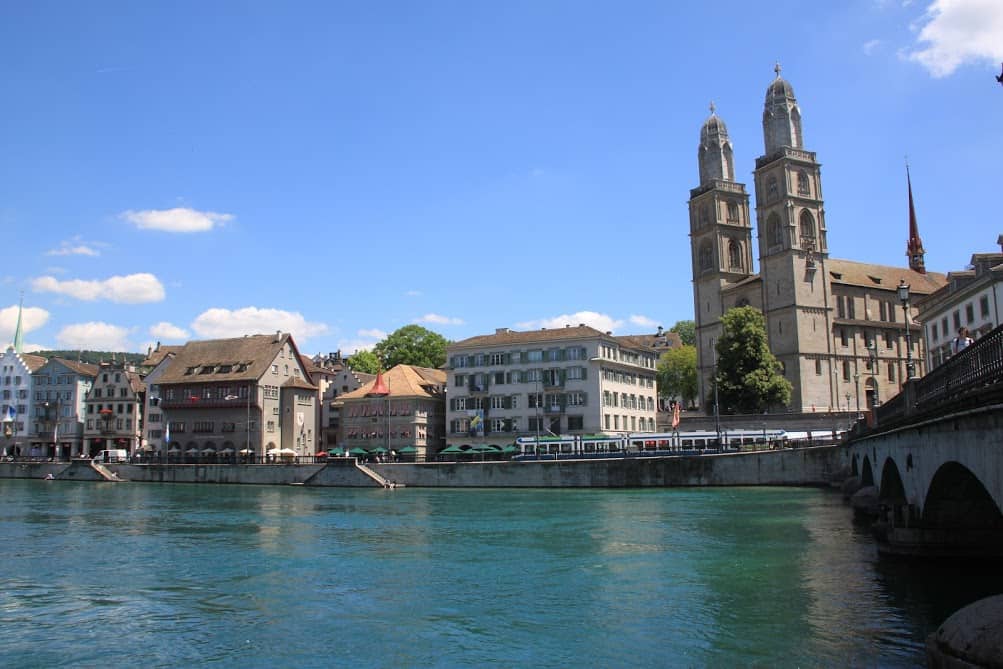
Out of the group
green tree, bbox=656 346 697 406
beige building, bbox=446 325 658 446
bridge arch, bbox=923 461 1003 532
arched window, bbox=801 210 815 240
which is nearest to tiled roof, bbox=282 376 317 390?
beige building, bbox=446 325 658 446

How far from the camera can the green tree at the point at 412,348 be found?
129m

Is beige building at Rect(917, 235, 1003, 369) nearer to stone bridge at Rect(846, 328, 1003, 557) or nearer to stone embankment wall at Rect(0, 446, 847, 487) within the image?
stone embankment wall at Rect(0, 446, 847, 487)

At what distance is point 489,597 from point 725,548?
11.7m

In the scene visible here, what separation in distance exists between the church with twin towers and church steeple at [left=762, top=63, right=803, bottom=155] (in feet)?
0.40

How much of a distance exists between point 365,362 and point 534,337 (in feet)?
150

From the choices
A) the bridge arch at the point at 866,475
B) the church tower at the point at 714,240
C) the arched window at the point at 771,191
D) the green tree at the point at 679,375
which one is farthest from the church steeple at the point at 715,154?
the bridge arch at the point at 866,475

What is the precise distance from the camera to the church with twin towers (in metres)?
99.6

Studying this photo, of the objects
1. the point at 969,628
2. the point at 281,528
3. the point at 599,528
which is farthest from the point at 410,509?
the point at 969,628

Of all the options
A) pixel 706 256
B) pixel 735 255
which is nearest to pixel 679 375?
pixel 706 256

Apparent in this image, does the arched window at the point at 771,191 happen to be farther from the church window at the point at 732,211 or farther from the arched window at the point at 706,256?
the arched window at the point at 706,256

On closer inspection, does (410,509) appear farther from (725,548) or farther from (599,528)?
(725,548)

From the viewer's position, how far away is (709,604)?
22375 mm

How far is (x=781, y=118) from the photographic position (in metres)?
108

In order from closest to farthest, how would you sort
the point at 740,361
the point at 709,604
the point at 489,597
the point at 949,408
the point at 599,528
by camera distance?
1. the point at 949,408
2. the point at 709,604
3. the point at 489,597
4. the point at 599,528
5. the point at 740,361
